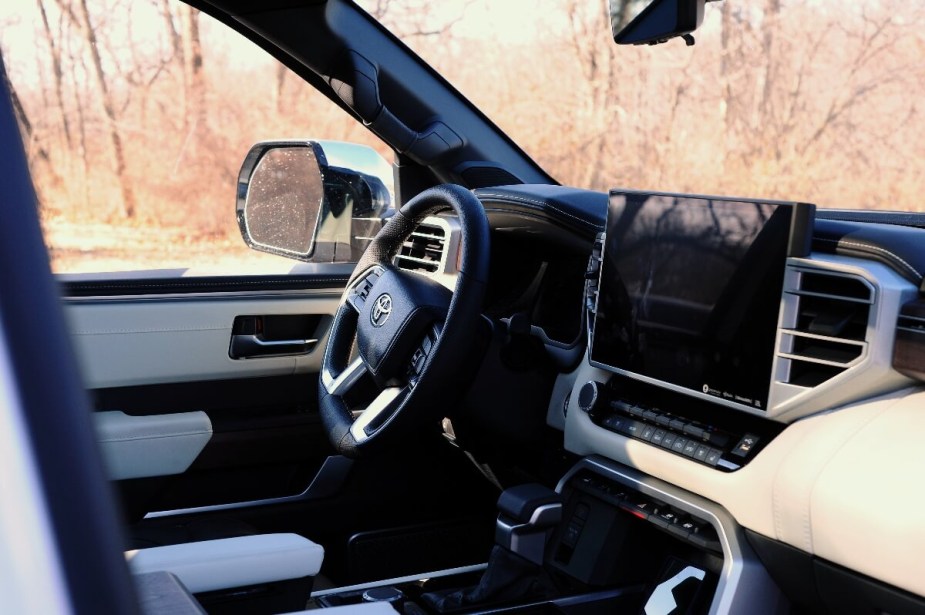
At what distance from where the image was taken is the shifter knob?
217 centimetres

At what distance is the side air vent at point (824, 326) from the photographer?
164 cm

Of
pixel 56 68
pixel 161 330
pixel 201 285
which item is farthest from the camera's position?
pixel 56 68

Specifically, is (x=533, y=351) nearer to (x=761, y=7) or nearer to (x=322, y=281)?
(x=322, y=281)

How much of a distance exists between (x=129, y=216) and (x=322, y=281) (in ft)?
4.61

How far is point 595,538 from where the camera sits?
215 cm

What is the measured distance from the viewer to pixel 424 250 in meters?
2.52

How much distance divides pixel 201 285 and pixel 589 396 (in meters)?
1.19

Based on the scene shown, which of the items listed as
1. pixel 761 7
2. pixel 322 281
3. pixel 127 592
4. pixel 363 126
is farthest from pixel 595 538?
pixel 761 7

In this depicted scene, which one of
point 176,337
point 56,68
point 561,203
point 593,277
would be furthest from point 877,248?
point 56,68

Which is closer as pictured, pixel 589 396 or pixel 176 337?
pixel 589 396

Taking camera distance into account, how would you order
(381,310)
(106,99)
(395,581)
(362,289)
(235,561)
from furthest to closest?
(106,99) < (395,581) < (362,289) < (381,310) < (235,561)

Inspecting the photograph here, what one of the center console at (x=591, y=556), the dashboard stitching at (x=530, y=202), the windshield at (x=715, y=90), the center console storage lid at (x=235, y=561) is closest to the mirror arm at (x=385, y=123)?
the dashboard stitching at (x=530, y=202)

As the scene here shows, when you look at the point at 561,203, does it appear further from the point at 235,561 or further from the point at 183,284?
the point at 235,561

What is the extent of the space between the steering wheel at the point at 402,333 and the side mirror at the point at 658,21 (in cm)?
44
